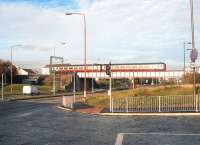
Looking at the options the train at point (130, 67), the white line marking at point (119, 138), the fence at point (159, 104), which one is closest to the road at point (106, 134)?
the white line marking at point (119, 138)

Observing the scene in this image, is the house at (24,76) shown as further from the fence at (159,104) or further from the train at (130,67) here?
the fence at (159,104)

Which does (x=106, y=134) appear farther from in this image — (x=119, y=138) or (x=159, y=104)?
(x=159, y=104)

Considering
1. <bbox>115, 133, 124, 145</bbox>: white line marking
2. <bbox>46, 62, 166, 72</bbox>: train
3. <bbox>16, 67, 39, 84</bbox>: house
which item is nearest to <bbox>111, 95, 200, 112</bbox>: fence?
<bbox>115, 133, 124, 145</bbox>: white line marking

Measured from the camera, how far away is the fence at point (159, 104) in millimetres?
28817

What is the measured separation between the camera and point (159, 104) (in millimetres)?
28906

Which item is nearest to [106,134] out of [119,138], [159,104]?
[119,138]

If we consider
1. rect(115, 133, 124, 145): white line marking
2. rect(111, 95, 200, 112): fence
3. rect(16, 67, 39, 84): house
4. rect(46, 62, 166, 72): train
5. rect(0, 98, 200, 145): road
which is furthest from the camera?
rect(16, 67, 39, 84): house

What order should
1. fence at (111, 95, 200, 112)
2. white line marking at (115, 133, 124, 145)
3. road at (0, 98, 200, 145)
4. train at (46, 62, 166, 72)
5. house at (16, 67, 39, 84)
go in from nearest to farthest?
white line marking at (115, 133, 124, 145) → road at (0, 98, 200, 145) → fence at (111, 95, 200, 112) → train at (46, 62, 166, 72) → house at (16, 67, 39, 84)

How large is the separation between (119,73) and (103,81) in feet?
59.3

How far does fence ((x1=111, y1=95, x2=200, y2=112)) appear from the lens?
1135 inches

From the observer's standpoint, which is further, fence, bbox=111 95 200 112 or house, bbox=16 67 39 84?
house, bbox=16 67 39 84

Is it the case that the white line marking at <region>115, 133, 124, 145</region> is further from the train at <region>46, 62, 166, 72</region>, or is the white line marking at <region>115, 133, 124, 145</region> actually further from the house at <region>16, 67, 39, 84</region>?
the house at <region>16, 67, 39, 84</region>

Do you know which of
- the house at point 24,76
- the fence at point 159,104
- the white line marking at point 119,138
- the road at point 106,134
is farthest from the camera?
the house at point 24,76

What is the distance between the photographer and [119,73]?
128m
